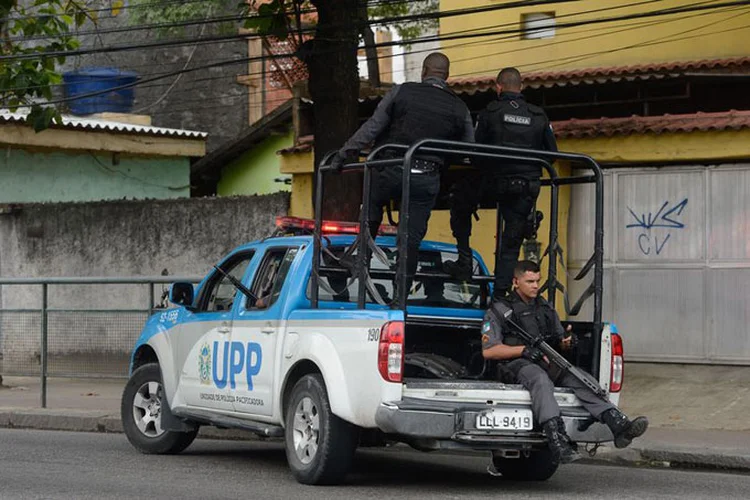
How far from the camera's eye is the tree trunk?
1460cm

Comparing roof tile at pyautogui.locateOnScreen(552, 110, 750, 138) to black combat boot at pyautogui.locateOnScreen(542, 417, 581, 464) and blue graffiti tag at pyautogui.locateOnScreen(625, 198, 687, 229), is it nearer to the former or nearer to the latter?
blue graffiti tag at pyautogui.locateOnScreen(625, 198, 687, 229)

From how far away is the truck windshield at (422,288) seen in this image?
10.5 m

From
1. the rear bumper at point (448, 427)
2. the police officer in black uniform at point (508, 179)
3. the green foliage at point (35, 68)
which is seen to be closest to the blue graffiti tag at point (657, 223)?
the police officer in black uniform at point (508, 179)

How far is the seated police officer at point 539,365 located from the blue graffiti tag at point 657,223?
6.83 m

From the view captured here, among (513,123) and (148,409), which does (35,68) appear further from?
(513,123)

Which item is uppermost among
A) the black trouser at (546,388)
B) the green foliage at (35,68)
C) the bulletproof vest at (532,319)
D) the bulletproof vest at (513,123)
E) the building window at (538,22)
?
the building window at (538,22)

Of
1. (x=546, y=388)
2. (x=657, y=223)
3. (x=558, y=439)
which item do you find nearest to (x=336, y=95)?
(x=657, y=223)

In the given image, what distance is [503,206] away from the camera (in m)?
10.9

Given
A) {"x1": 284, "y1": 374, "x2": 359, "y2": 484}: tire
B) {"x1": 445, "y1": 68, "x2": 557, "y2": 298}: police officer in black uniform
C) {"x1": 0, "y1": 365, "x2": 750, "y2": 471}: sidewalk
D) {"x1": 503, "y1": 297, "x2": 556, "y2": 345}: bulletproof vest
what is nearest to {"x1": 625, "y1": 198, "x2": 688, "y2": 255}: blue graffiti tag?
{"x1": 0, "y1": 365, "x2": 750, "y2": 471}: sidewalk

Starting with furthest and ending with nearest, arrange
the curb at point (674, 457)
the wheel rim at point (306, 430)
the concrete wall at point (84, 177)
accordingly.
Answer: the concrete wall at point (84, 177) → the curb at point (674, 457) → the wheel rim at point (306, 430)

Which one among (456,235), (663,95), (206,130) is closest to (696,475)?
(456,235)

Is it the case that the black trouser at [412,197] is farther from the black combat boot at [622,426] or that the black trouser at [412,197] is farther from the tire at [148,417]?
the tire at [148,417]

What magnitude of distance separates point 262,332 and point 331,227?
3.10 ft

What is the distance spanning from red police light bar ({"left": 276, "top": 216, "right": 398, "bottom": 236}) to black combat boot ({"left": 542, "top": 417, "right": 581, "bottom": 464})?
94.2 inches
